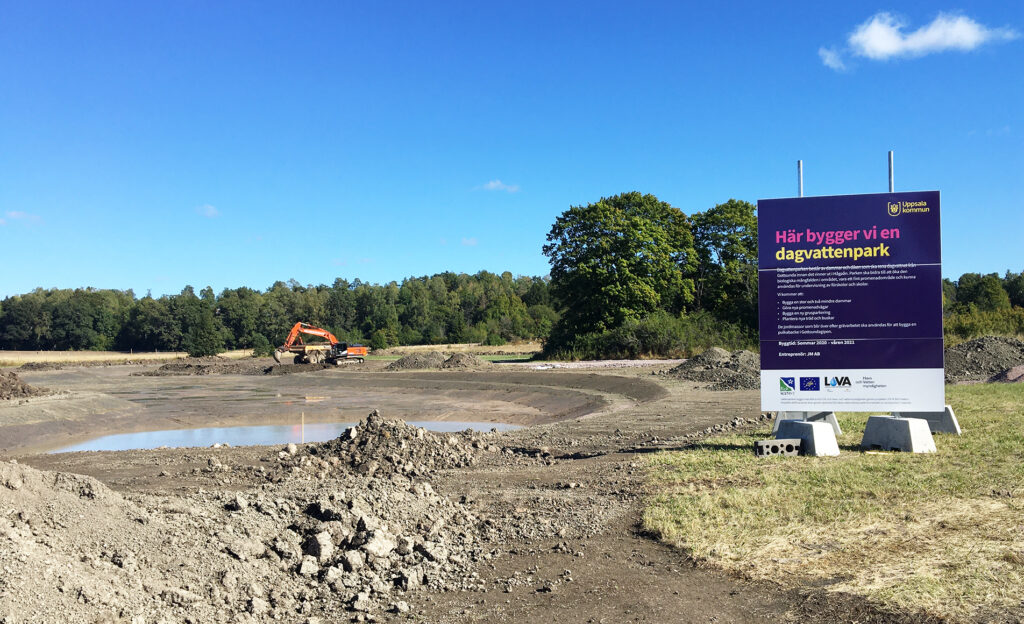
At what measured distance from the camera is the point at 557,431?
16625 millimetres

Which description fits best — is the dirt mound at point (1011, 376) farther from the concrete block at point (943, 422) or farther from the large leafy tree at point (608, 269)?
the large leafy tree at point (608, 269)

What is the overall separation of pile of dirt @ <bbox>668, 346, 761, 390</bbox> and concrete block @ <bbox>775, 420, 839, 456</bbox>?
12.4 m

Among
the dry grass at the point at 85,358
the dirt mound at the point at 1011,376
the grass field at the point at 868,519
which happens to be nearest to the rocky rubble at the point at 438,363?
the dirt mound at the point at 1011,376

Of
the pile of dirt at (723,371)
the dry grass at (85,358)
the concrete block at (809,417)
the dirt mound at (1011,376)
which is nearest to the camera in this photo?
the concrete block at (809,417)

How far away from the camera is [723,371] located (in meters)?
27.4

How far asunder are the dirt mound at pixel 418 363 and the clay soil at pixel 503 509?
58.1ft

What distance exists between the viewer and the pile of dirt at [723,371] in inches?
988

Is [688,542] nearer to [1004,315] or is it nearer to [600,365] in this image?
[600,365]

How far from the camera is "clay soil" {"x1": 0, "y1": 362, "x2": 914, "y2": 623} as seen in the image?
18.4ft

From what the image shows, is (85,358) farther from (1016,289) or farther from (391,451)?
(1016,289)

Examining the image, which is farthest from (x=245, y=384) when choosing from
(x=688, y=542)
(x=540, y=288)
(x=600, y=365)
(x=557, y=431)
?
(x=540, y=288)

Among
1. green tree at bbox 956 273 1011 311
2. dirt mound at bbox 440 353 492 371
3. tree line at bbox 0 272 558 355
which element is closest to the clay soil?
dirt mound at bbox 440 353 492 371

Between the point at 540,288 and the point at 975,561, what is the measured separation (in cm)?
11757

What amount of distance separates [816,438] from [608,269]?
3755 cm
